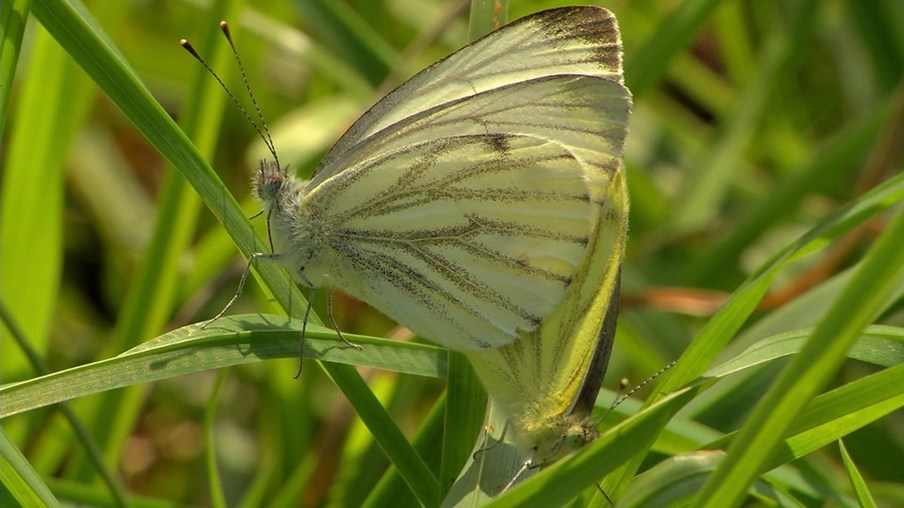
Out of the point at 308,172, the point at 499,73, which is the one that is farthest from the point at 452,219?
the point at 308,172

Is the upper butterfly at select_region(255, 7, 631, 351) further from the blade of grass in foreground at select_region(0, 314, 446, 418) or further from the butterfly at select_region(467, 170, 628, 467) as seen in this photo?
the blade of grass in foreground at select_region(0, 314, 446, 418)

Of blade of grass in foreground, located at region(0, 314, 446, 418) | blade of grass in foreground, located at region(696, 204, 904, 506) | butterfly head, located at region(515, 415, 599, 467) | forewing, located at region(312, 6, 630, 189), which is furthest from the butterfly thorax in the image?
blade of grass in foreground, located at region(696, 204, 904, 506)

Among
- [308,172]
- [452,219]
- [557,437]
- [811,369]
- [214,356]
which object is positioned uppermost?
[308,172]

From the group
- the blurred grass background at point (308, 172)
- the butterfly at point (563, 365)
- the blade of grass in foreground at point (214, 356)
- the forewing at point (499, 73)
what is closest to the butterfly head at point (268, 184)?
the forewing at point (499, 73)

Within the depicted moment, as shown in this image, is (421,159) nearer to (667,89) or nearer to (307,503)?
(307,503)

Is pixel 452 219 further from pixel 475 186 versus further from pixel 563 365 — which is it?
pixel 563 365

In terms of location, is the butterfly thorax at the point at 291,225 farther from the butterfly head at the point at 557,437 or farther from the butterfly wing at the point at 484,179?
the butterfly head at the point at 557,437

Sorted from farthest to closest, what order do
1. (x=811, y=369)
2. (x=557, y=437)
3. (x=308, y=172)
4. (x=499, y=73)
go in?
(x=308, y=172) < (x=499, y=73) < (x=557, y=437) < (x=811, y=369)
